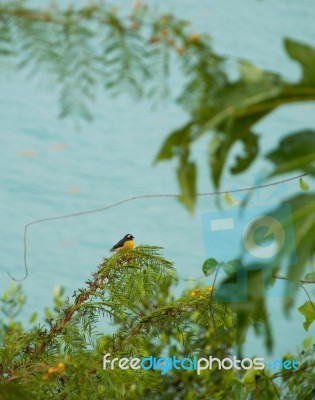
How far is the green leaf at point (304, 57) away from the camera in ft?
1.71

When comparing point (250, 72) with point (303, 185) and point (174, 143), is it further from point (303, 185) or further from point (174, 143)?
point (303, 185)

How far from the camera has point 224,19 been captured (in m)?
5.46

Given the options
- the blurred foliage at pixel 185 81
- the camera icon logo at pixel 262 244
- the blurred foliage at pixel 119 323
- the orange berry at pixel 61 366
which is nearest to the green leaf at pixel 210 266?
the blurred foliage at pixel 119 323

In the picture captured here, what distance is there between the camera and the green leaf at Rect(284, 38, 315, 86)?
0.52 metres

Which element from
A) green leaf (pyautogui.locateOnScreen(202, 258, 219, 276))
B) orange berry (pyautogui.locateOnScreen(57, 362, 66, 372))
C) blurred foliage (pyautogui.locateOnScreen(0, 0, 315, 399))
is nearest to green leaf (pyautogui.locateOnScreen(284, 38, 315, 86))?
blurred foliage (pyautogui.locateOnScreen(0, 0, 315, 399))

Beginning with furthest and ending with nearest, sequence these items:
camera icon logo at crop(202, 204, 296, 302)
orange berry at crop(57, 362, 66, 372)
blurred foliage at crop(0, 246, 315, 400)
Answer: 1. blurred foliage at crop(0, 246, 315, 400)
2. orange berry at crop(57, 362, 66, 372)
3. camera icon logo at crop(202, 204, 296, 302)

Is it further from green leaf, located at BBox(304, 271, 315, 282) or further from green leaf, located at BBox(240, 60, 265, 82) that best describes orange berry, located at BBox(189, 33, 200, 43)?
green leaf, located at BBox(304, 271, 315, 282)

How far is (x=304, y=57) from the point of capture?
523 mm

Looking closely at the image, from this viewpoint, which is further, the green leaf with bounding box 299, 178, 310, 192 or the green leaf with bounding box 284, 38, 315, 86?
the green leaf with bounding box 299, 178, 310, 192

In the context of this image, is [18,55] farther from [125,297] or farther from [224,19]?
[224,19]

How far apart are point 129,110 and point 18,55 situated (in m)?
4.44

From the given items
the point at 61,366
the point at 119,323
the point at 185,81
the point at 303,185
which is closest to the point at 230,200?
the point at 303,185

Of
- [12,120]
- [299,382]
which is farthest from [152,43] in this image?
[12,120]

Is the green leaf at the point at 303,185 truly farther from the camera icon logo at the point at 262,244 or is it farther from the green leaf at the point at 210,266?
the camera icon logo at the point at 262,244
